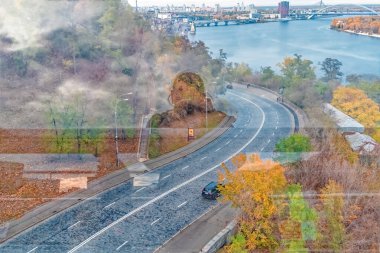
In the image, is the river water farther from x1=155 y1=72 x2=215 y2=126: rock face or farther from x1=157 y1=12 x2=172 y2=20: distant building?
x1=155 y1=72 x2=215 y2=126: rock face

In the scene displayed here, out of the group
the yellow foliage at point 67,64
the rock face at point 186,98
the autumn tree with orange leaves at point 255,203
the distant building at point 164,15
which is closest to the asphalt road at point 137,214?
the autumn tree with orange leaves at point 255,203

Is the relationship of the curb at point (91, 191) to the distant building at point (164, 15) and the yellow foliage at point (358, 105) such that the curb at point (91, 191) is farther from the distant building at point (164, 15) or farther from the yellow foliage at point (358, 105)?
the distant building at point (164, 15)

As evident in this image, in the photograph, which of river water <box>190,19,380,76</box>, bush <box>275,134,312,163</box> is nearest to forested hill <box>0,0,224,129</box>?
bush <box>275,134,312,163</box>

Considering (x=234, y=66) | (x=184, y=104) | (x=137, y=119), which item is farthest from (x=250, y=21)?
(x=137, y=119)

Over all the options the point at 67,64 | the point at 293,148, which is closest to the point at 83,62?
the point at 67,64

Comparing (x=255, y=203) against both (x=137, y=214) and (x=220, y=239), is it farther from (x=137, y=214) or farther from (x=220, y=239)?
(x=137, y=214)

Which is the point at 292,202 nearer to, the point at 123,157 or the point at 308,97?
the point at 123,157
